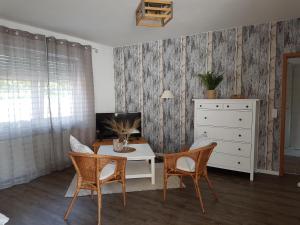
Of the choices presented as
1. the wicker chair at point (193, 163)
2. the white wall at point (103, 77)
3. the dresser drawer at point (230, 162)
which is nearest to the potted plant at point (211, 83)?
the dresser drawer at point (230, 162)

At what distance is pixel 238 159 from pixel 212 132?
0.64 m

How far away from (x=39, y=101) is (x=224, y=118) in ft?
10.9

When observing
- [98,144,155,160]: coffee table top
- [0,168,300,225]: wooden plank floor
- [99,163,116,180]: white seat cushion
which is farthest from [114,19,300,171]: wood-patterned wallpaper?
[99,163,116,180]: white seat cushion

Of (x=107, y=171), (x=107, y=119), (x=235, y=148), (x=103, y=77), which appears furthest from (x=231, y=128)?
(x=103, y=77)

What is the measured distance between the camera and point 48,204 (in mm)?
2787

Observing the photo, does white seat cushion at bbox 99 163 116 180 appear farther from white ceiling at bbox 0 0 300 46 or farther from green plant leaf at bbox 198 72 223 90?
green plant leaf at bbox 198 72 223 90

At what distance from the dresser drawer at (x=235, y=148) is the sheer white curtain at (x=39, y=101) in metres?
2.87

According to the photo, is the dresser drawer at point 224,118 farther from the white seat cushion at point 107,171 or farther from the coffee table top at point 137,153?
the white seat cushion at point 107,171

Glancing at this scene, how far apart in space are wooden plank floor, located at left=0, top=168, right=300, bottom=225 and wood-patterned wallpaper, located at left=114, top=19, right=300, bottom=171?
1.02 meters

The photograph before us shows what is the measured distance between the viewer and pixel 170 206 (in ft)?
8.86

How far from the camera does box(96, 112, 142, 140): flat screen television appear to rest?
4.50 meters

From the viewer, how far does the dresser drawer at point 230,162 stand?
11.5ft

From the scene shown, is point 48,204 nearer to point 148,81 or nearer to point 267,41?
point 148,81

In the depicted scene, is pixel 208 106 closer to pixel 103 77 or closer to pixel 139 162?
pixel 139 162
